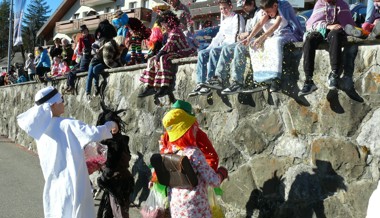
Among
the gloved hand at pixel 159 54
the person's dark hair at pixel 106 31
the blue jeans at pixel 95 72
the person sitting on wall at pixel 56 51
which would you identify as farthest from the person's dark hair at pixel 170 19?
the person sitting on wall at pixel 56 51

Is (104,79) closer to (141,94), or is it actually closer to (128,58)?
(128,58)

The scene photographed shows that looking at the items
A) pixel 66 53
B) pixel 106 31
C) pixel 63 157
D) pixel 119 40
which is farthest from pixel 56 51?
pixel 63 157

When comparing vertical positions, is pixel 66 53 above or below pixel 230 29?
below

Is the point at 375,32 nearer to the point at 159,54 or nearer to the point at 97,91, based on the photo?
the point at 159,54

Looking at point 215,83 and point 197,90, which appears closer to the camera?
→ point 215,83

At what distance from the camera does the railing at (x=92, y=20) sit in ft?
101

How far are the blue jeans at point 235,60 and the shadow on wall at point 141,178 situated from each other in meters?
2.55

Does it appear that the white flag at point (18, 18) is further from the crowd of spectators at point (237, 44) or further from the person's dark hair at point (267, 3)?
the person's dark hair at point (267, 3)

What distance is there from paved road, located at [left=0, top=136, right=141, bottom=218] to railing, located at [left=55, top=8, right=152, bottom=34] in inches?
697

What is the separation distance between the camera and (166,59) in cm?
725

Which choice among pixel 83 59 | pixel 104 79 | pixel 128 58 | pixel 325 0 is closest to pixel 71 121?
pixel 325 0

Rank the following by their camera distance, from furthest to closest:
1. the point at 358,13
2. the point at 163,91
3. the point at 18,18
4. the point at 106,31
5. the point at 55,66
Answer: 1. the point at 18,18
2. the point at 55,66
3. the point at 106,31
4. the point at 358,13
5. the point at 163,91

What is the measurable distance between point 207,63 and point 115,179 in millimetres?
1912

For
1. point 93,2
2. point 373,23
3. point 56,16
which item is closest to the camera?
point 373,23
